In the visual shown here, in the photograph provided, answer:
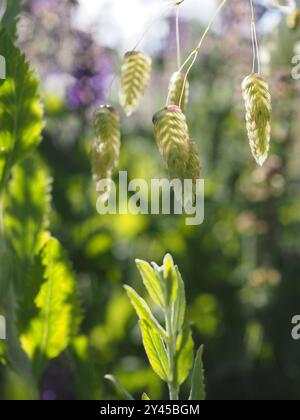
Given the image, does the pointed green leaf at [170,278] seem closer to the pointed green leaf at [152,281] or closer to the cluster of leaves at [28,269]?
the pointed green leaf at [152,281]

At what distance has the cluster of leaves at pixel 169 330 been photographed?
936 mm

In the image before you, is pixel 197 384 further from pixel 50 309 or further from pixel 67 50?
pixel 67 50

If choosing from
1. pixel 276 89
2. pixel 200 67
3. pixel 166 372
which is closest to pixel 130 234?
pixel 200 67

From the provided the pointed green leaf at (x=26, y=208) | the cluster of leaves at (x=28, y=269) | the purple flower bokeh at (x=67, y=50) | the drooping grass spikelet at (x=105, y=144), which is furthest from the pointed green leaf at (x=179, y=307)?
the purple flower bokeh at (x=67, y=50)

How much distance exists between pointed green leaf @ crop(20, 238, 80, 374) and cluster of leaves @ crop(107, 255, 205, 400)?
25 cm

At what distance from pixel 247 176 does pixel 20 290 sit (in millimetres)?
1572

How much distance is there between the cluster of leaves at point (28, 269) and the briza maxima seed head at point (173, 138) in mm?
310

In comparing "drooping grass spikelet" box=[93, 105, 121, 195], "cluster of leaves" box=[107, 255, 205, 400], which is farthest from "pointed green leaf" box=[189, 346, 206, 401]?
"drooping grass spikelet" box=[93, 105, 121, 195]

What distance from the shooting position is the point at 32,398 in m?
1.17

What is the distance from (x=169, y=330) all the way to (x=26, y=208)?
492mm

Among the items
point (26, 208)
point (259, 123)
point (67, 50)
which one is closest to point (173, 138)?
point (259, 123)

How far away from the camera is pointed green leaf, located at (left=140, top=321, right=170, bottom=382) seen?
3.11 ft

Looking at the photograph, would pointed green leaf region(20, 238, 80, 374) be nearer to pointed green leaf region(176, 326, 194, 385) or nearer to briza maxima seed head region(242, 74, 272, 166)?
pointed green leaf region(176, 326, 194, 385)
